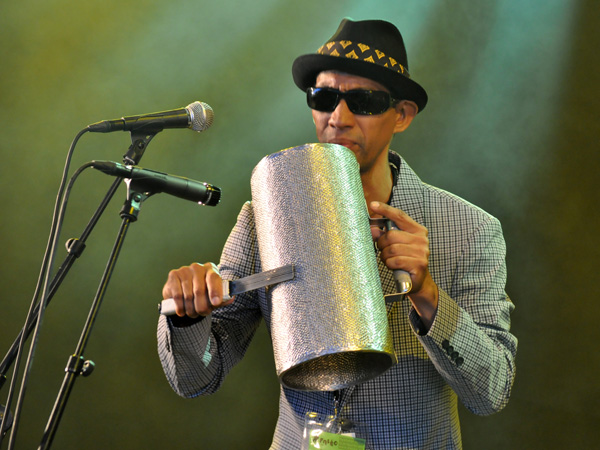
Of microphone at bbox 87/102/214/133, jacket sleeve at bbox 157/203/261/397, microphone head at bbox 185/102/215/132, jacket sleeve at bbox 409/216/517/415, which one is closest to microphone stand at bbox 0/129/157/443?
microphone at bbox 87/102/214/133

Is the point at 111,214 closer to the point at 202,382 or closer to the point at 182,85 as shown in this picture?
the point at 182,85

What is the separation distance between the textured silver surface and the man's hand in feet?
0.35

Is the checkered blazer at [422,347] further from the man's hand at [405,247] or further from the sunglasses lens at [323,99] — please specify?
the sunglasses lens at [323,99]

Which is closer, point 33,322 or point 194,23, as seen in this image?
point 33,322

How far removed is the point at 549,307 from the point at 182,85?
7.42 ft

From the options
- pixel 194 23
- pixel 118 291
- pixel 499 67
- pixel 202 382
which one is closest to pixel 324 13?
pixel 194 23

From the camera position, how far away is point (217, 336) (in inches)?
64.6

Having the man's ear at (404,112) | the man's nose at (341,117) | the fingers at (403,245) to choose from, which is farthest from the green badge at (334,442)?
the man's ear at (404,112)

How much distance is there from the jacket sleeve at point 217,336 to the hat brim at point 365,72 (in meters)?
0.50

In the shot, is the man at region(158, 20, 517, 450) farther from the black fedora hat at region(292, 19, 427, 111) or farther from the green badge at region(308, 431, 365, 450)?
the green badge at region(308, 431, 365, 450)

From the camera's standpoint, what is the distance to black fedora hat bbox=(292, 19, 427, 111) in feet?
5.77

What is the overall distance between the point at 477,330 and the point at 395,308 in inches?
12.8

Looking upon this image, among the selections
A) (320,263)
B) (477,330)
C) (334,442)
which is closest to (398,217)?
(320,263)

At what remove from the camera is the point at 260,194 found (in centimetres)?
113
